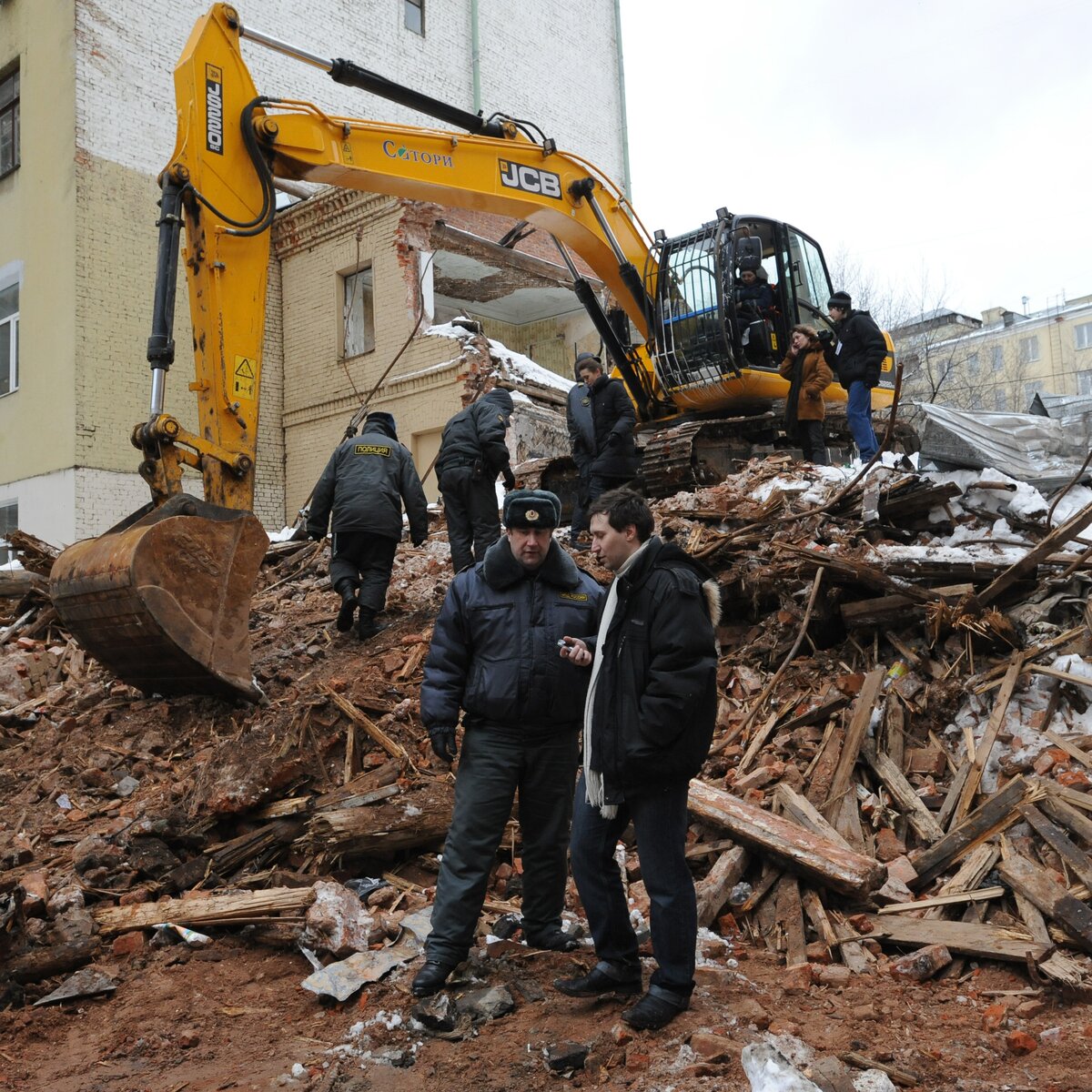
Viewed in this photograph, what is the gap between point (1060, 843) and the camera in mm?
4918

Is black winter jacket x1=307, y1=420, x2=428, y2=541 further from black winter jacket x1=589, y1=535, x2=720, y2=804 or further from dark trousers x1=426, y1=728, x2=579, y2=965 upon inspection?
black winter jacket x1=589, y1=535, x2=720, y2=804

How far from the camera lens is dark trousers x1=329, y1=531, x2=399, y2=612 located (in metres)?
Result: 8.31

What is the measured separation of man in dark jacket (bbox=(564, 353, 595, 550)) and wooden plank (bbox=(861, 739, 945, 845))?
14.8 ft

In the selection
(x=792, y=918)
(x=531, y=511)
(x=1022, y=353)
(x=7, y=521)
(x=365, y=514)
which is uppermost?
(x=1022, y=353)

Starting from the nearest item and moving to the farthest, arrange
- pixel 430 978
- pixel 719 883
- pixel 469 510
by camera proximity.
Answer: pixel 430 978
pixel 719 883
pixel 469 510

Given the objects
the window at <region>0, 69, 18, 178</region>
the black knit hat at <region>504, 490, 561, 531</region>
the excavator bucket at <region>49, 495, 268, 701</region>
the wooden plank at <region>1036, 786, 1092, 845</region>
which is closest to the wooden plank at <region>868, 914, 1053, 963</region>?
the wooden plank at <region>1036, 786, 1092, 845</region>

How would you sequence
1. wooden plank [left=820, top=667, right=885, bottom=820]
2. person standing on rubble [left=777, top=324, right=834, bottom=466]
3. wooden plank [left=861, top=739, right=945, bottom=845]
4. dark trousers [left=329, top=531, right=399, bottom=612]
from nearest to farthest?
wooden plank [left=861, top=739, right=945, bottom=845], wooden plank [left=820, top=667, right=885, bottom=820], dark trousers [left=329, top=531, right=399, bottom=612], person standing on rubble [left=777, top=324, right=834, bottom=466]

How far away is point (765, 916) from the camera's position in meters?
4.95

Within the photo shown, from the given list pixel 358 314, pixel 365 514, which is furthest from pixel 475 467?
pixel 358 314

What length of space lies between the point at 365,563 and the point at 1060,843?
5455 mm

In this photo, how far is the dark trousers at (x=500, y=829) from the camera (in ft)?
14.1

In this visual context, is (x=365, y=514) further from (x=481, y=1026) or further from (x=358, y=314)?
(x=358, y=314)

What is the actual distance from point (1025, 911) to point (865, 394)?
Answer: 644 cm

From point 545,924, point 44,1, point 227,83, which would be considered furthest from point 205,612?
point 44,1
